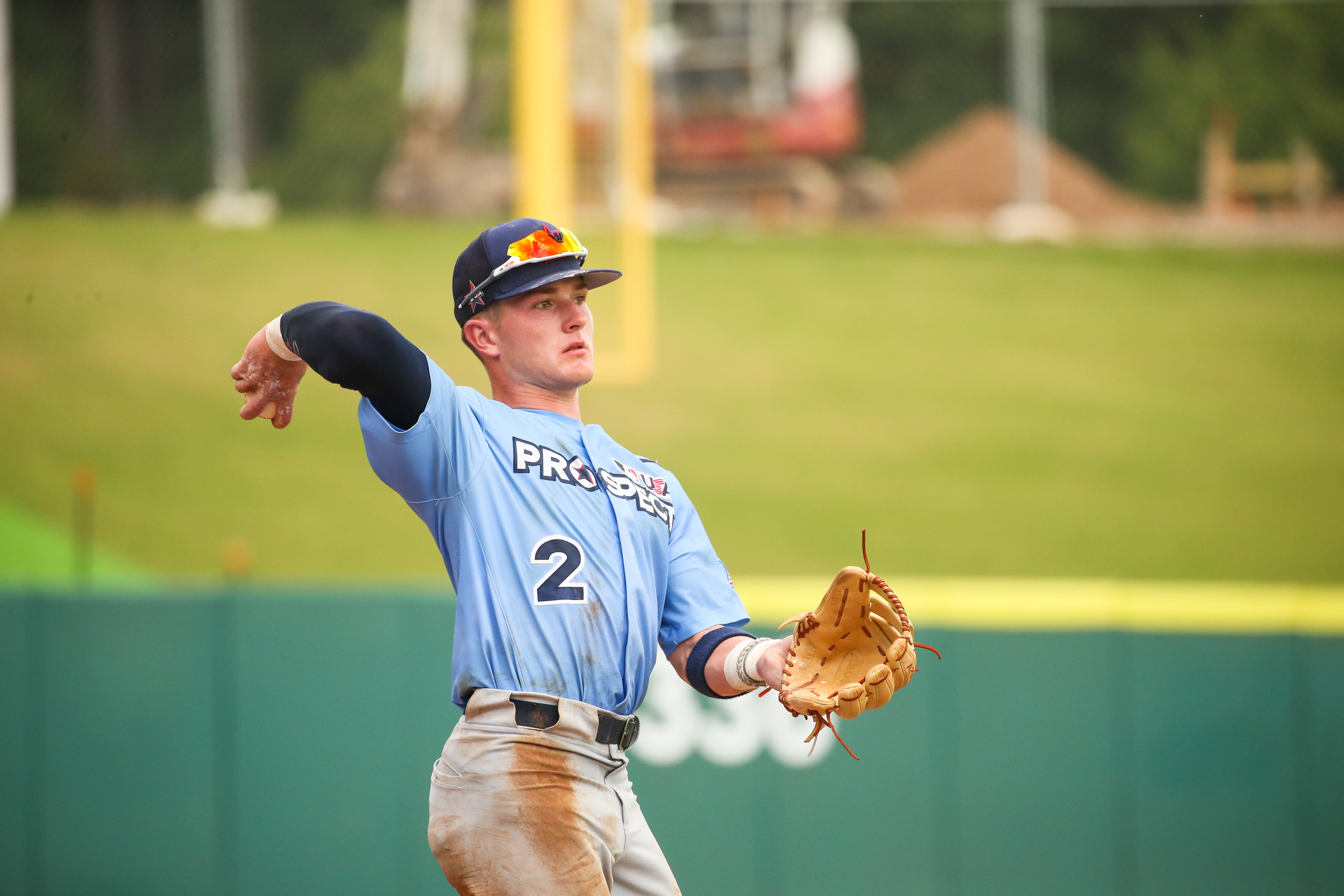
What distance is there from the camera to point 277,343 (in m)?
2.46

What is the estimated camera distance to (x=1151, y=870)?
5477 mm

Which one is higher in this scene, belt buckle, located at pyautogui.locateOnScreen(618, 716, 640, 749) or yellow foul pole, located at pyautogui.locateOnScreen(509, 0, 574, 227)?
yellow foul pole, located at pyautogui.locateOnScreen(509, 0, 574, 227)

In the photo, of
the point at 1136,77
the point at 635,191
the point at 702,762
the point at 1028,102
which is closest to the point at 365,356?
the point at 702,762

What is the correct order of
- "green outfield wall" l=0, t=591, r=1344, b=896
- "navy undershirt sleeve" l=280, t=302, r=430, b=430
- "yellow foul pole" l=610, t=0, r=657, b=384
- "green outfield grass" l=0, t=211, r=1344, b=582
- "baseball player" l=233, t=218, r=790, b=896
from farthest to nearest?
"green outfield grass" l=0, t=211, r=1344, b=582, "yellow foul pole" l=610, t=0, r=657, b=384, "green outfield wall" l=0, t=591, r=1344, b=896, "baseball player" l=233, t=218, r=790, b=896, "navy undershirt sleeve" l=280, t=302, r=430, b=430

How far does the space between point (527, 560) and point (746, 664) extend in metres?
0.50

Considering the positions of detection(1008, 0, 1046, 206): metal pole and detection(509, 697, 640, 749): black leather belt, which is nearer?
detection(509, 697, 640, 749): black leather belt

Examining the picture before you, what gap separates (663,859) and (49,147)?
669 inches

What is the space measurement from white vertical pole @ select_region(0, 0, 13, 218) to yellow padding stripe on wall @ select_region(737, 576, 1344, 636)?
12.7m

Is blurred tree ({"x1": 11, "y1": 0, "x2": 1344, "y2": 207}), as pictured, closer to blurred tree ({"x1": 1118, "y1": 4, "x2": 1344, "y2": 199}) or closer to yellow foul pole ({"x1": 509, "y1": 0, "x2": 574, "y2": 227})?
blurred tree ({"x1": 1118, "y1": 4, "x2": 1344, "y2": 199})

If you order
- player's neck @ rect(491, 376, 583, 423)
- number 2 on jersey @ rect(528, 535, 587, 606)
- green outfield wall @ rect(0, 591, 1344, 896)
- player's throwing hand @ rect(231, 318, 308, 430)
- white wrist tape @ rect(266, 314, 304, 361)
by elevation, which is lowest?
green outfield wall @ rect(0, 591, 1344, 896)

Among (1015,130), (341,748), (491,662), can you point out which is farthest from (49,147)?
(491,662)

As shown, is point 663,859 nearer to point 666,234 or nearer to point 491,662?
point 491,662

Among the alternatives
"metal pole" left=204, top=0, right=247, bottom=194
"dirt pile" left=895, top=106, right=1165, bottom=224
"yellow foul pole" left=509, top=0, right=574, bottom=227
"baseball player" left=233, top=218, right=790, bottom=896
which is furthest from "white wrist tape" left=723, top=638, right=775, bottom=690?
"dirt pile" left=895, top=106, right=1165, bottom=224

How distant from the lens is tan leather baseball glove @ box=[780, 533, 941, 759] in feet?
7.90
